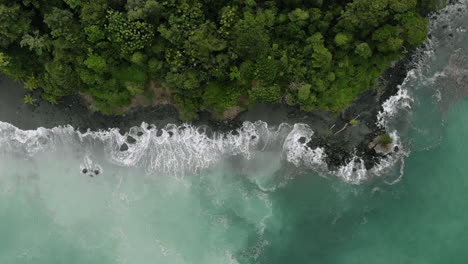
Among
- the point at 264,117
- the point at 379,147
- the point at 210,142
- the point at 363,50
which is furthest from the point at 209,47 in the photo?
the point at 379,147

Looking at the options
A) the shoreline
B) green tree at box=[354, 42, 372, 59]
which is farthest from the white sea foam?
green tree at box=[354, 42, 372, 59]

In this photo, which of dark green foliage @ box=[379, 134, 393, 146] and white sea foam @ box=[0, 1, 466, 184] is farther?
white sea foam @ box=[0, 1, 466, 184]

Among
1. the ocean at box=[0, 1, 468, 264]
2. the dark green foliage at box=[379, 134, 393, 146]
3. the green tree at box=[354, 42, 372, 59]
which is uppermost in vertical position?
the green tree at box=[354, 42, 372, 59]

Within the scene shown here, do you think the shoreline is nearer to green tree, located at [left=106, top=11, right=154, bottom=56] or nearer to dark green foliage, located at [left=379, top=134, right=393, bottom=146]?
dark green foliage, located at [left=379, top=134, right=393, bottom=146]

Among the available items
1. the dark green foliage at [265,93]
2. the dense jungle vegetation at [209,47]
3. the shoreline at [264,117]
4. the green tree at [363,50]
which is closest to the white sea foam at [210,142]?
the shoreline at [264,117]

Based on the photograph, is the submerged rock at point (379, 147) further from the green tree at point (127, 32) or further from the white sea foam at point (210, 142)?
the green tree at point (127, 32)

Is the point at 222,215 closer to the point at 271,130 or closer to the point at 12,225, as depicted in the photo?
the point at 271,130

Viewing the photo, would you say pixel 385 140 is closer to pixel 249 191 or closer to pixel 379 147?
pixel 379 147
